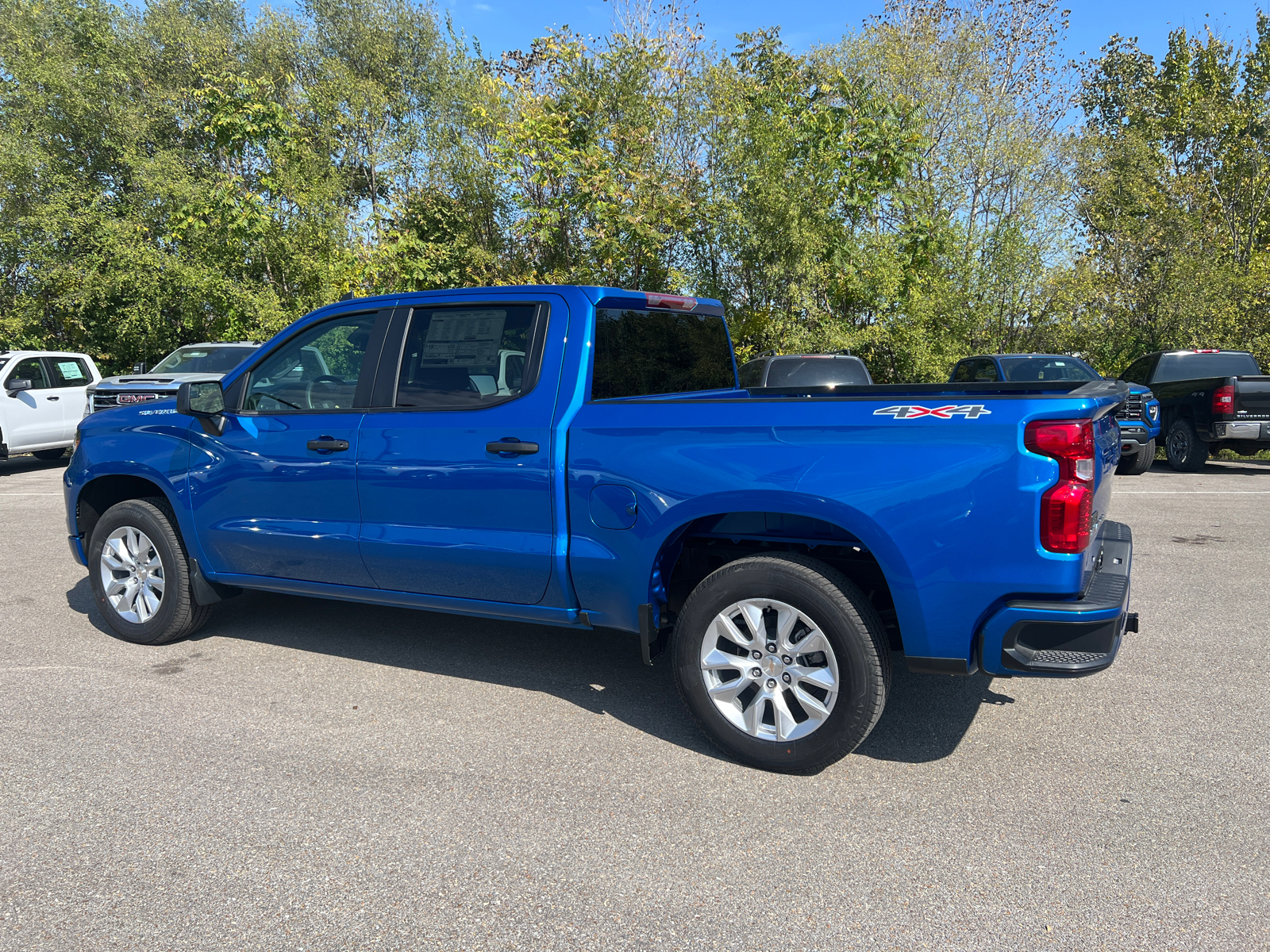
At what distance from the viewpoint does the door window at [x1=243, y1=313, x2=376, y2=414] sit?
470 centimetres

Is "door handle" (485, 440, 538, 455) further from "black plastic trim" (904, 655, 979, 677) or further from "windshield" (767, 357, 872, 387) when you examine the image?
"windshield" (767, 357, 872, 387)

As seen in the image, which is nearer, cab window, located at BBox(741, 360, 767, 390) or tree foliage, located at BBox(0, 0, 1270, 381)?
cab window, located at BBox(741, 360, 767, 390)

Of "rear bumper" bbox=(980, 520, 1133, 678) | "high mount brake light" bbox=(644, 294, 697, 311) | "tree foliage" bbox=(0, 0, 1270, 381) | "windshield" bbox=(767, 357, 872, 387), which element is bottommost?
"rear bumper" bbox=(980, 520, 1133, 678)

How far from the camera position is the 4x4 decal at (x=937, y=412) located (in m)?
3.25

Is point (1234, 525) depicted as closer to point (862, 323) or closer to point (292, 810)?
point (292, 810)

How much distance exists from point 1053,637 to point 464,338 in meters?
2.81

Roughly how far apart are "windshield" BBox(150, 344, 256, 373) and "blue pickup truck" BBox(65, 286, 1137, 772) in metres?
9.96

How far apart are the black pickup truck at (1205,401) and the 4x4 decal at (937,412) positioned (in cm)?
1184

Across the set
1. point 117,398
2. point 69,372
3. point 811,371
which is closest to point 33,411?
point 69,372

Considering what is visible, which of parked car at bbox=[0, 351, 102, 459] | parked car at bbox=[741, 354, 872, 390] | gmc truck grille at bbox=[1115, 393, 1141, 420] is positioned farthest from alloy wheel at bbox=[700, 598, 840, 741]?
parked car at bbox=[0, 351, 102, 459]

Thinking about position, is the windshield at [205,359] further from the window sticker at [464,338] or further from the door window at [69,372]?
the window sticker at [464,338]

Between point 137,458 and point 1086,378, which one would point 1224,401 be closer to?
point 1086,378

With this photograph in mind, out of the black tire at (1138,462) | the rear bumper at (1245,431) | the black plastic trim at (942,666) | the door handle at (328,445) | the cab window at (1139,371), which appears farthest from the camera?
the cab window at (1139,371)

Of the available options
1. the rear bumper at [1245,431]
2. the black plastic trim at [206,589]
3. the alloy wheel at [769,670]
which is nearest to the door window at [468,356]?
the alloy wheel at [769,670]
